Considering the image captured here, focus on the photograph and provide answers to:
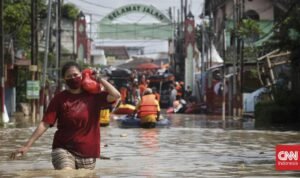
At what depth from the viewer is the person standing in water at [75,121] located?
8797mm

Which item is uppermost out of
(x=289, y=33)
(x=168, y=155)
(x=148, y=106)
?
(x=289, y=33)

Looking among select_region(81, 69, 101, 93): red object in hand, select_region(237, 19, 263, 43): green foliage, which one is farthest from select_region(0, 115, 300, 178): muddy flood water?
select_region(237, 19, 263, 43): green foliage

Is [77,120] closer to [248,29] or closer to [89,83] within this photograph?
[89,83]

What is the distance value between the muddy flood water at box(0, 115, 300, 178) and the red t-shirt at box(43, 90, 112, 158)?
0.34 metres

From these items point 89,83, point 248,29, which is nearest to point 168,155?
point 89,83

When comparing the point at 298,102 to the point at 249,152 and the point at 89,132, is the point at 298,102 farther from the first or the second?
the point at 89,132

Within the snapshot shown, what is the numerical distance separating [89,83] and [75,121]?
0.49 metres

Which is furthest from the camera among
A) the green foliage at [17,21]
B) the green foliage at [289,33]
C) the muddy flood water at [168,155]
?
the green foliage at [17,21]

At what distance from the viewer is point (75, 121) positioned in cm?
880

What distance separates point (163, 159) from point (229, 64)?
3089cm

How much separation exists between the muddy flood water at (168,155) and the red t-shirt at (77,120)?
0.34 m

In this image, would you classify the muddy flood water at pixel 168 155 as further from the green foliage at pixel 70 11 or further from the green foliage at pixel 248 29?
the green foliage at pixel 70 11

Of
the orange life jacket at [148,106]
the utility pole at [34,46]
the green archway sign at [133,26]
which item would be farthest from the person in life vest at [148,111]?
the green archway sign at [133,26]

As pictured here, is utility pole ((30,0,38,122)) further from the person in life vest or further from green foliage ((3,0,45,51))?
the person in life vest
